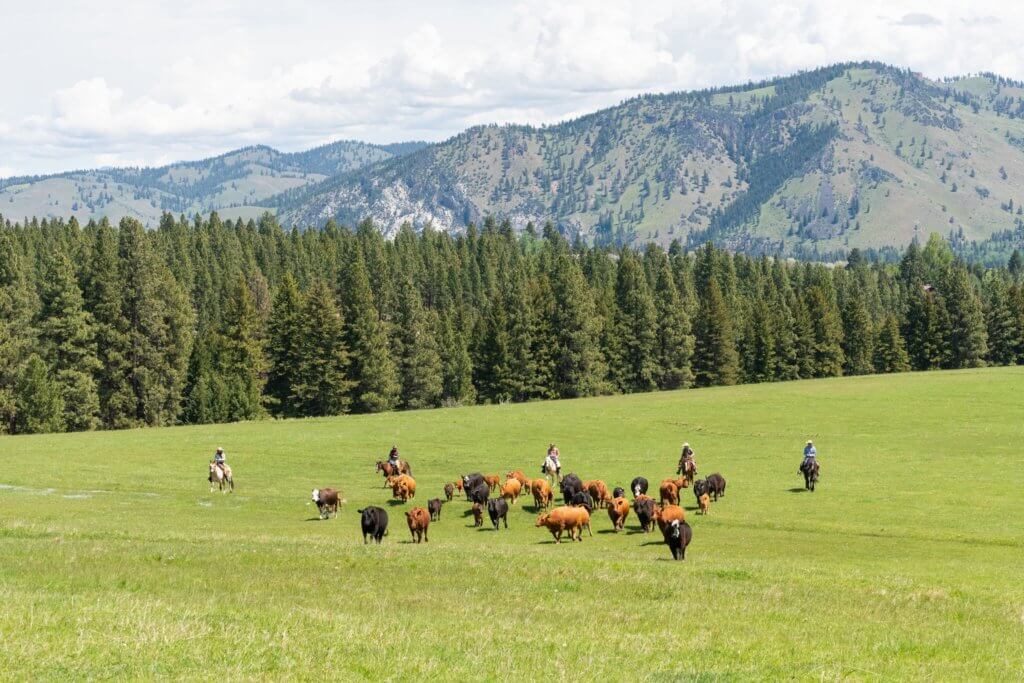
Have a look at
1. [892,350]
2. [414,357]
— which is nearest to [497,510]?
[414,357]

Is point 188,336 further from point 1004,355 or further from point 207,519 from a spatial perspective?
point 1004,355

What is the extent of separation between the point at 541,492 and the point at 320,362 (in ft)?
217

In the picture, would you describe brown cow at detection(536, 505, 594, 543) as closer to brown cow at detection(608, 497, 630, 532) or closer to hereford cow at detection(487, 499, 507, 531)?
brown cow at detection(608, 497, 630, 532)

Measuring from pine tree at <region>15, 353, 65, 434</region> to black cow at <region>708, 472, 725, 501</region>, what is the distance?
2468 inches

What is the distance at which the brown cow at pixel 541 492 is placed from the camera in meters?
40.2

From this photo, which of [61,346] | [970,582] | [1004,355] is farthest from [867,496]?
[1004,355]

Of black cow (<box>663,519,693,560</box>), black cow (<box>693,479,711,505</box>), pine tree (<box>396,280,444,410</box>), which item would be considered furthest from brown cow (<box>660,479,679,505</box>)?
pine tree (<box>396,280,444,410</box>)

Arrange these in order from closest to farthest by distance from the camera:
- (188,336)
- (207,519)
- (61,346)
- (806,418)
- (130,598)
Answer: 1. (130,598)
2. (207,519)
3. (806,418)
4. (61,346)
5. (188,336)

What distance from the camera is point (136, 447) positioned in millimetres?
58000

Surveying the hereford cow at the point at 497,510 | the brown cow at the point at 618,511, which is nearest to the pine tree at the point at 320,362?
the hereford cow at the point at 497,510

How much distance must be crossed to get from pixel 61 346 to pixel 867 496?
7249 cm

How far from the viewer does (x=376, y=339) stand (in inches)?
4176

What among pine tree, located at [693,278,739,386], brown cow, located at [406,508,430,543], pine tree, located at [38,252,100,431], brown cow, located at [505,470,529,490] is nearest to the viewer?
brown cow, located at [406,508,430,543]

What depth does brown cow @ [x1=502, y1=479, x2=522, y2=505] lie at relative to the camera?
40.9 m
